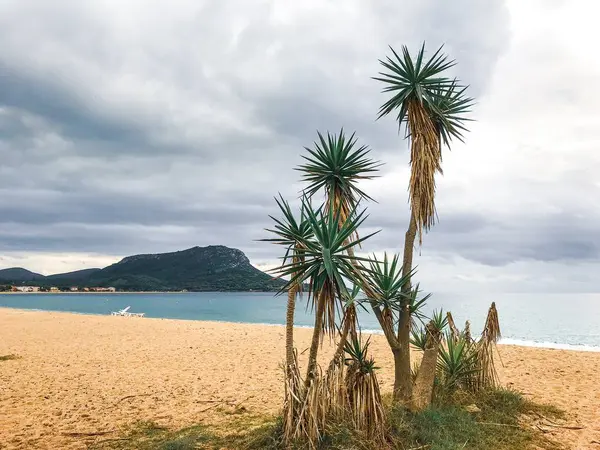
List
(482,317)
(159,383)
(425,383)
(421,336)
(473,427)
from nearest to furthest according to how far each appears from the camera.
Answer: (473,427) < (425,383) < (421,336) < (159,383) < (482,317)

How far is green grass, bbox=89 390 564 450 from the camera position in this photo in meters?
6.71

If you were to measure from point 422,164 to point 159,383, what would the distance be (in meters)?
8.88

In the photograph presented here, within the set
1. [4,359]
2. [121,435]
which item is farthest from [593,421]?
[4,359]

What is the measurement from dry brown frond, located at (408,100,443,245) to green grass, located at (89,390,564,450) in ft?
9.85

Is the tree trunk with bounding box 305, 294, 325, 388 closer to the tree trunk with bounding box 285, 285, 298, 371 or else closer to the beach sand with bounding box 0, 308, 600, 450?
the tree trunk with bounding box 285, 285, 298, 371

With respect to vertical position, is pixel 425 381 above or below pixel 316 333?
below

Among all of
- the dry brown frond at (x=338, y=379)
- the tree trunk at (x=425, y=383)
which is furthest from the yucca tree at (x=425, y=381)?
the dry brown frond at (x=338, y=379)

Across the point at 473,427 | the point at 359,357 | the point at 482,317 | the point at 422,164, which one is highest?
the point at 422,164

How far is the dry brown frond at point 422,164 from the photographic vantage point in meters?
8.35

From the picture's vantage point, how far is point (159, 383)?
12.5m

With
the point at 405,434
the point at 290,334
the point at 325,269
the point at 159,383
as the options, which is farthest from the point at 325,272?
the point at 159,383

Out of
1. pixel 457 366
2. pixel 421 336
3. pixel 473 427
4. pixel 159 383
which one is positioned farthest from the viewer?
pixel 159 383

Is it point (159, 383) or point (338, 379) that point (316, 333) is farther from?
point (159, 383)

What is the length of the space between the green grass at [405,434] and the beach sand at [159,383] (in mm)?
526
